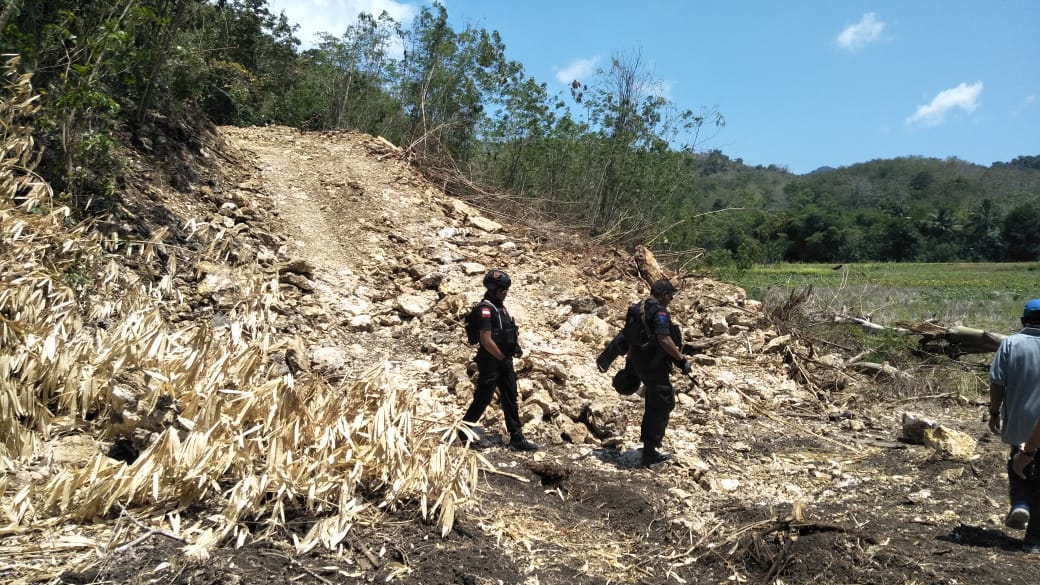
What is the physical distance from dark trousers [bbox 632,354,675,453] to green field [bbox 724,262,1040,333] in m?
5.71

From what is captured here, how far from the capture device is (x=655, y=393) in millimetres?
5176

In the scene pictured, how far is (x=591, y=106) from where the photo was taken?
43.2 feet

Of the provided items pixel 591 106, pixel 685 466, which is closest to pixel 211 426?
pixel 685 466

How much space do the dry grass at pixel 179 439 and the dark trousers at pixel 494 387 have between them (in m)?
0.81

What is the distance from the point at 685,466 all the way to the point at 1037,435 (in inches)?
89.9

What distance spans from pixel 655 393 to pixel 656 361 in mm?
239

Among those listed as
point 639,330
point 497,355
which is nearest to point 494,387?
point 497,355

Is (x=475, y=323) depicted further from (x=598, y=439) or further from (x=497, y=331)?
(x=598, y=439)

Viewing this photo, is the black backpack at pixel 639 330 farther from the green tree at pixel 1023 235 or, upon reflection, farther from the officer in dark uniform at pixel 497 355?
the green tree at pixel 1023 235

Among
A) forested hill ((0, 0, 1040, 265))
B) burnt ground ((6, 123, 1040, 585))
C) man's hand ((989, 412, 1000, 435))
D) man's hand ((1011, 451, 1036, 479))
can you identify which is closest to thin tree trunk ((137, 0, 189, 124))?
forested hill ((0, 0, 1040, 265))

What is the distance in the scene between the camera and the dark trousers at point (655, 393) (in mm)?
5148

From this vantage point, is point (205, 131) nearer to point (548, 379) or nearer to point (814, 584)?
point (548, 379)

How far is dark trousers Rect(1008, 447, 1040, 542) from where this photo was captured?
3740mm

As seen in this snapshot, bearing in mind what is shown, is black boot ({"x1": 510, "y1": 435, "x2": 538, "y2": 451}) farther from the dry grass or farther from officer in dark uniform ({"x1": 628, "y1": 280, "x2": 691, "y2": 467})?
the dry grass
